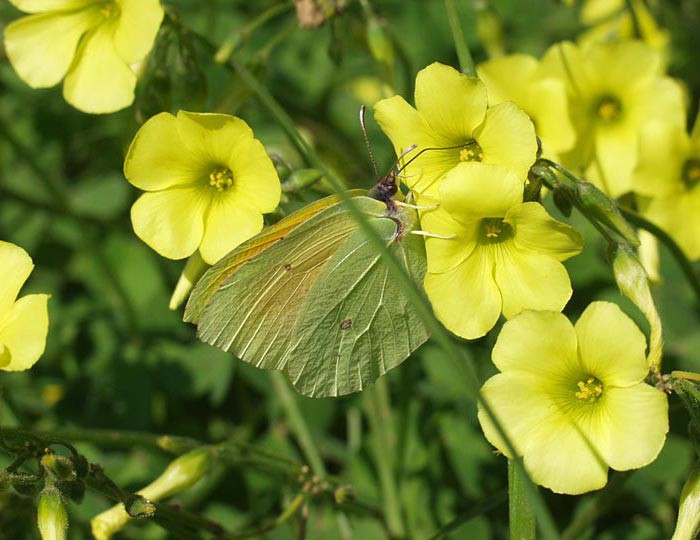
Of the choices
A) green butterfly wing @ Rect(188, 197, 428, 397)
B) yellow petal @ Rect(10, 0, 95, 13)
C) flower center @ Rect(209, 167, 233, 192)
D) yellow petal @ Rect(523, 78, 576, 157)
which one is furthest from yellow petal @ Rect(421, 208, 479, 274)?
yellow petal @ Rect(10, 0, 95, 13)

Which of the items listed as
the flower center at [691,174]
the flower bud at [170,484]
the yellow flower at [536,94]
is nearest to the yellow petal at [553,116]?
the yellow flower at [536,94]

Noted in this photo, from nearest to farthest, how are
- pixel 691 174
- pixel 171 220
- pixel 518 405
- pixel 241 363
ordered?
pixel 518 405
pixel 171 220
pixel 691 174
pixel 241 363

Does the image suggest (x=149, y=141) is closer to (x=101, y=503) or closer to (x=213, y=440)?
(x=101, y=503)

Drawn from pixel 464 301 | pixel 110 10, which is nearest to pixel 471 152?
pixel 464 301

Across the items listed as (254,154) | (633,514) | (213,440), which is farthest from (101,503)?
(633,514)

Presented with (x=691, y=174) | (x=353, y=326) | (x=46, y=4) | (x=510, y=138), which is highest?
(x=46, y=4)

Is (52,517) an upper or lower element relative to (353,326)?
upper

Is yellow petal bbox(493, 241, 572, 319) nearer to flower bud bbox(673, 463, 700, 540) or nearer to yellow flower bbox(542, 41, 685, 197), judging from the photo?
flower bud bbox(673, 463, 700, 540)

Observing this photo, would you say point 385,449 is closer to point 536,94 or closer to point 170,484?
point 170,484
